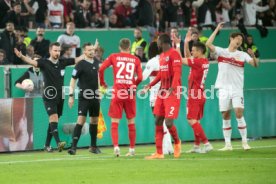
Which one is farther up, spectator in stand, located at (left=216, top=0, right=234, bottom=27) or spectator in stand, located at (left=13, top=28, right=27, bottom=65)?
spectator in stand, located at (left=216, top=0, right=234, bottom=27)

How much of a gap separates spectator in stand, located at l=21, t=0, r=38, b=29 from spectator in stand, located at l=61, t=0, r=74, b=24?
3.45ft

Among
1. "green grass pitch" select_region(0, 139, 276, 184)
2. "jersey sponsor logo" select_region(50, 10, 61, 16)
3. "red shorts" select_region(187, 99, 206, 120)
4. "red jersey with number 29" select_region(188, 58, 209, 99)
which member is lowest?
"green grass pitch" select_region(0, 139, 276, 184)

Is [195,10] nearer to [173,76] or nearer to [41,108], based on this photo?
[41,108]

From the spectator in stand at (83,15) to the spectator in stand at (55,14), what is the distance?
2.03 ft

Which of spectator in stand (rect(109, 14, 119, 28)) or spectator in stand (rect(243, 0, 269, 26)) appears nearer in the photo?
spectator in stand (rect(109, 14, 119, 28))

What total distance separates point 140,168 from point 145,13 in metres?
13.4

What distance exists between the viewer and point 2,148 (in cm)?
2142

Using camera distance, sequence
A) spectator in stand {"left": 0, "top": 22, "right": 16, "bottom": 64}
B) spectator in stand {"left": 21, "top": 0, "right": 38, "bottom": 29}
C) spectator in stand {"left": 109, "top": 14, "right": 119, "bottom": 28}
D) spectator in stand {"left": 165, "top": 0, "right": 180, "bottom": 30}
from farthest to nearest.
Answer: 1. spectator in stand {"left": 165, "top": 0, "right": 180, "bottom": 30}
2. spectator in stand {"left": 109, "top": 14, "right": 119, "bottom": 28}
3. spectator in stand {"left": 21, "top": 0, "right": 38, "bottom": 29}
4. spectator in stand {"left": 0, "top": 22, "right": 16, "bottom": 64}

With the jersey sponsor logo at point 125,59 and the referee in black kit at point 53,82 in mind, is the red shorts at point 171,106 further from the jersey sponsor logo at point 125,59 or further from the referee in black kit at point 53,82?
the referee in black kit at point 53,82

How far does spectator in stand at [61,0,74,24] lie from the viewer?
28075 millimetres

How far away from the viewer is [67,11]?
28188 mm

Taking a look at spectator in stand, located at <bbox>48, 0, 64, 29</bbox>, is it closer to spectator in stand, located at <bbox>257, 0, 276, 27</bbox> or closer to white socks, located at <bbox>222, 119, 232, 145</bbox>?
spectator in stand, located at <bbox>257, 0, 276, 27</bbox>

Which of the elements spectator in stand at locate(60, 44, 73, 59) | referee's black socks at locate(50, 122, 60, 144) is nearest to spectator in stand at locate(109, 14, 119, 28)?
spectator in stand at locate(60, 44, 73, 59)

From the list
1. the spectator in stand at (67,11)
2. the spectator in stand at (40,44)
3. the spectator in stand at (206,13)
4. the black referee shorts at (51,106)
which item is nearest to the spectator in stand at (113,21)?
the spectator in stand at (67,11)
